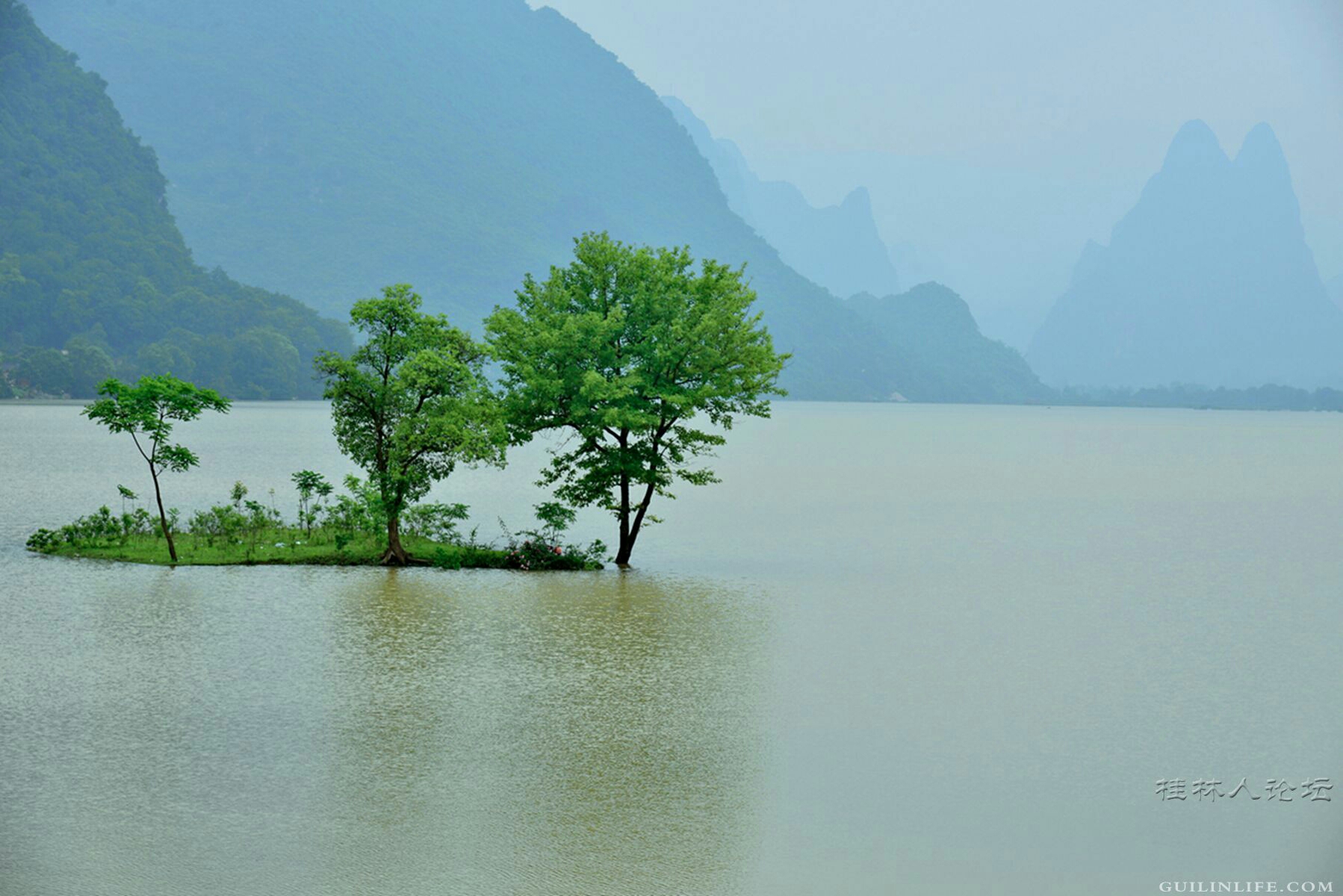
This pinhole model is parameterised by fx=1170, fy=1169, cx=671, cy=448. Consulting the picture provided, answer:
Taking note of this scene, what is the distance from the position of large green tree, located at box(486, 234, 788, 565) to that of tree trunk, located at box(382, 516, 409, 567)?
457 cm

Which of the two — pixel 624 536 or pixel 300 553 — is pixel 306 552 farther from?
pixel 624 536

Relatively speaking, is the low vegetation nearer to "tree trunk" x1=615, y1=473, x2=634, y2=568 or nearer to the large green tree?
"tree trunk" x1=615, y1=473, x2=634, y2=568

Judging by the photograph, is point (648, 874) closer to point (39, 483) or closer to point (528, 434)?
point (528, 434)

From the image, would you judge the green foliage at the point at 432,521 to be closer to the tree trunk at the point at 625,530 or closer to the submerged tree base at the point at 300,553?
the submerged tree base at the point at 300,553

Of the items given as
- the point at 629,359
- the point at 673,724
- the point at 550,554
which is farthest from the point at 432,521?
the point at 673,724

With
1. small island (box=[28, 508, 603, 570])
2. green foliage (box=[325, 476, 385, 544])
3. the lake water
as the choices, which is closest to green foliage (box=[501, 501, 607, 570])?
small island (box=[28, 508, 603, 570])

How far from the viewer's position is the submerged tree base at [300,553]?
109ft

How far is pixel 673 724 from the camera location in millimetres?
17938

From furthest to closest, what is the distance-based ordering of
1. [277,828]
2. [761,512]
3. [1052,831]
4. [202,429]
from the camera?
[202,429], [761,512], [1052,831], [277,828]

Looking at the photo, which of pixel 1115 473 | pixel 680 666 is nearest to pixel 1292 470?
pixel 1115 473

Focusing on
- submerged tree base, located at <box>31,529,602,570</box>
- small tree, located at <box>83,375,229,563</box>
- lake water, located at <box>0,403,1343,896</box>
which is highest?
small tree, located at <box>83,375,229,563</box>

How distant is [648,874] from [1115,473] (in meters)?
81.0

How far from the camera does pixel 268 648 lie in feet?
73.8

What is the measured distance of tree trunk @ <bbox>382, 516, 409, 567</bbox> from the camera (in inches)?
1312
